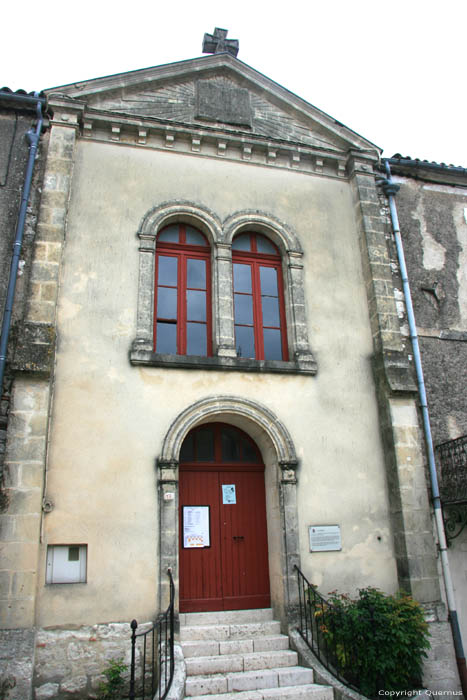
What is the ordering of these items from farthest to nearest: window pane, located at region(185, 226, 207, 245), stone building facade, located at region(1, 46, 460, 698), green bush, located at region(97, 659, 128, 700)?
window pane, located at region(185, 226, 207, 245) → stone building facade, located at region(1, 46, 460, 698) → green bush, located at region(97, 659, 128, 700)

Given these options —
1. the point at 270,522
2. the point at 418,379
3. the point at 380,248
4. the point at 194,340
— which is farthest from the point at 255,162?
the point at 270,522

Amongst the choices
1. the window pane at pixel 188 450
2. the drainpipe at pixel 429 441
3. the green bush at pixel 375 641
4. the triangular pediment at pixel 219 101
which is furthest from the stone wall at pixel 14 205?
the drainpipe at pixel 429 441

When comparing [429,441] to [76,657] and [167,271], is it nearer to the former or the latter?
[167,271]

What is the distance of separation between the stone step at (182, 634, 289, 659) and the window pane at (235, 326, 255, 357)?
382cm

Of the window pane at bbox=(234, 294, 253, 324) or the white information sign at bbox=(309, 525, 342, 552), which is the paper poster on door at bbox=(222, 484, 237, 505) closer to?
the white information sign at bbox=(309, 525, 342, 552)

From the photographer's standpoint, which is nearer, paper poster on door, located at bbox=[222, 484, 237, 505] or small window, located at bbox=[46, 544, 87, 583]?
small window, located at bbox=[46, 544, 87, 583]

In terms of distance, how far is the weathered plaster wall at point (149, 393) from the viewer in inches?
265

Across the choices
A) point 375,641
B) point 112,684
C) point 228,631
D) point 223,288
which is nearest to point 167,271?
point 223,288

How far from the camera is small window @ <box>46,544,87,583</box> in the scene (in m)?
6.52

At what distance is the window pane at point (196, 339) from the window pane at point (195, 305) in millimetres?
127

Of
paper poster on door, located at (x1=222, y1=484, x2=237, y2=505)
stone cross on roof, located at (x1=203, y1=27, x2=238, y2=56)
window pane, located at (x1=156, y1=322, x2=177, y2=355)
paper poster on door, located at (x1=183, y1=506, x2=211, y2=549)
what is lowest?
paper poster on door, located at (x1=183, y1=506, x2=211, y2=549)

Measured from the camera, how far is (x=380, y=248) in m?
9.21

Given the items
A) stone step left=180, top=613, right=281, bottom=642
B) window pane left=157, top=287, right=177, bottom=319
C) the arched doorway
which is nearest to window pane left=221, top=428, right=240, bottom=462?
the arched doorway

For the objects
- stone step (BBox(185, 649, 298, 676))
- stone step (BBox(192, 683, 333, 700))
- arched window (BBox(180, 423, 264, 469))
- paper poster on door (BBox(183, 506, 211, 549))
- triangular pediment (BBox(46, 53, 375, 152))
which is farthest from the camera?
triangular pediment (BBox(46, 53, 375, 152))
